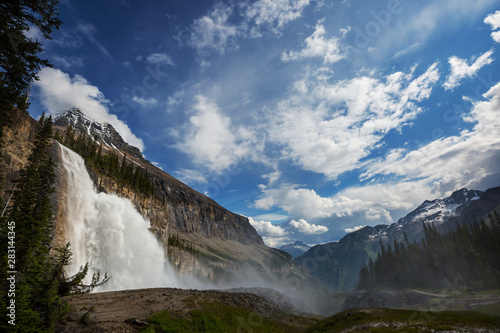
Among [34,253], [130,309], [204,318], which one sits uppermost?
[34,253]

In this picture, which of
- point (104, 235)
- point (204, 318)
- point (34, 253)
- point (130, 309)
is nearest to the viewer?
point (34, 253)

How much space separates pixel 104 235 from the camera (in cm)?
4409

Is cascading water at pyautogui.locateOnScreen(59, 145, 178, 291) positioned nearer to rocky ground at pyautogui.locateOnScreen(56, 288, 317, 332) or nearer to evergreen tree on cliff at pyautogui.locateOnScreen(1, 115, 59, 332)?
rocky ground at pyautogui.locateOnScreen(56, 288, 317, 332)

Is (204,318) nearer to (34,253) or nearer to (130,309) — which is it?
(130,309)

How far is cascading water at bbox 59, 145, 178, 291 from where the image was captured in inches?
1543

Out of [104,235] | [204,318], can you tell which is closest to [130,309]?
[204,318]

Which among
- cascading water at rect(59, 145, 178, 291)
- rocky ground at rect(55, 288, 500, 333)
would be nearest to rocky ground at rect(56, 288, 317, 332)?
rocky ground at rect(55, 288, 500, 333)

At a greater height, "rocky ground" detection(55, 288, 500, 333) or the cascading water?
the cascading water

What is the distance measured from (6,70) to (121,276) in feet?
142

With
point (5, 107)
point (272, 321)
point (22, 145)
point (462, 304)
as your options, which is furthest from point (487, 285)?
point (22, 145)

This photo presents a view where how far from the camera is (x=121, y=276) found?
151 ft

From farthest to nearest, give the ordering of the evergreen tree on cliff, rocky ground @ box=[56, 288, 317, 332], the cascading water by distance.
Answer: the cascading water
rocky ground @ box=[56, 288, 317, 332]
the evergreen tree on cliff

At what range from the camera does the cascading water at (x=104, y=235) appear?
3919 cm

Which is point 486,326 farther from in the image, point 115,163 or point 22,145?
point 115,163
